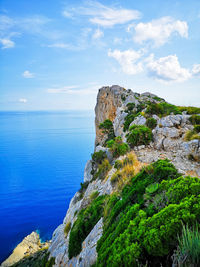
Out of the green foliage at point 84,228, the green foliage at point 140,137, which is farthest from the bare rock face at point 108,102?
the green foliage at point 84,228

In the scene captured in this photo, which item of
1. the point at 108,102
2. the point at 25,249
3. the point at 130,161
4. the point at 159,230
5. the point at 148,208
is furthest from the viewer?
the point at 108,102

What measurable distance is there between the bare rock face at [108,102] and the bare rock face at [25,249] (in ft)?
77.5

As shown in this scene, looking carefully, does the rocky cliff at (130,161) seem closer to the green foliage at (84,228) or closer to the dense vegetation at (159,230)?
the green foliage at (84,228)

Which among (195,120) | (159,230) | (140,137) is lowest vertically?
(159,230)

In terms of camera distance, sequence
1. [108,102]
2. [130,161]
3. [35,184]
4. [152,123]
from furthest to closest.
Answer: [35,184], [108,102], [152,123], [130,161]

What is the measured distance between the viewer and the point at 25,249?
20547 millimetres

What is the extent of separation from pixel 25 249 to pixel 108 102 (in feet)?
116

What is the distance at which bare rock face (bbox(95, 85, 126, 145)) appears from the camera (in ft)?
119

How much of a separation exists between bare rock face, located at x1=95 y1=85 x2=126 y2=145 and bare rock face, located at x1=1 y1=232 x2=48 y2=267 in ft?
77.5

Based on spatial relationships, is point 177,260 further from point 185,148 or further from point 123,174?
point 185,148

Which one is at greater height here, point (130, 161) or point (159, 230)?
point (159, 230)

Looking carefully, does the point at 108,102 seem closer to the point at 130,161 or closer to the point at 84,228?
the point at 130,161

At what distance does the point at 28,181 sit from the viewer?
50.7 meters

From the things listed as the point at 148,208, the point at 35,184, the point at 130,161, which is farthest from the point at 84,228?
the point at 35,184
